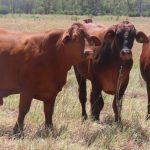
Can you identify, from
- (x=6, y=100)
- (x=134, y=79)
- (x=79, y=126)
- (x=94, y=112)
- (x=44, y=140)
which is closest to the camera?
(x=44, y=140)

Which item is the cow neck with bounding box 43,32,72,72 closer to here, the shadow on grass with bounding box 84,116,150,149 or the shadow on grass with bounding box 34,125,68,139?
the shadow on grass with bounding box 34,125,68,139

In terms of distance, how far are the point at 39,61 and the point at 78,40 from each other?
63 cm

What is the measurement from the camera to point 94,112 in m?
8.70

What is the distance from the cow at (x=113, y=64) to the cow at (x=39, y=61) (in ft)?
3.18

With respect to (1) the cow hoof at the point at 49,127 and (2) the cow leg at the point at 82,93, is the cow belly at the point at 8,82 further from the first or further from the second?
(2) the cow leg at the point at 82,93

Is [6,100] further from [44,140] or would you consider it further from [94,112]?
[44,140]

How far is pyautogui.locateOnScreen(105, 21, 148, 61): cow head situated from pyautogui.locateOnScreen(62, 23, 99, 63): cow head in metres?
0.83

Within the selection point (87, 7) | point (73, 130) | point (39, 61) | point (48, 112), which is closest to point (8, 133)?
point (48, 112)

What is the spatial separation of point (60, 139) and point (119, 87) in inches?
66.9

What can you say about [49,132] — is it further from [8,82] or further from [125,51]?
[125,51]

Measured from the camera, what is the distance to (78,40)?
6.95 m

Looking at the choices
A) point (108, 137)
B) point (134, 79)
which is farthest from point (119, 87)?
point (134, 79)

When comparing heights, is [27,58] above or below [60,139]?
above

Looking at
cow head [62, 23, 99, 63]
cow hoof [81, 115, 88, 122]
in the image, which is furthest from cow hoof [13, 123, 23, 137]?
cow hoof [81, 115, 88, 122]
